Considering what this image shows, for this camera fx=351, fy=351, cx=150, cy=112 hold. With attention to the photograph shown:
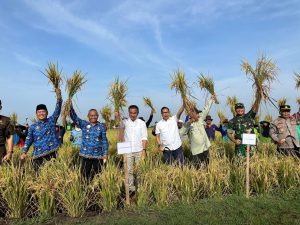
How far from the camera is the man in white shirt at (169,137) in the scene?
279 inches

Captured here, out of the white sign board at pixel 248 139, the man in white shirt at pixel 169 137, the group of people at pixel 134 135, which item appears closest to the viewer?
the white sign board at pixel 248 139

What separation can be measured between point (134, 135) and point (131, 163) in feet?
1.81

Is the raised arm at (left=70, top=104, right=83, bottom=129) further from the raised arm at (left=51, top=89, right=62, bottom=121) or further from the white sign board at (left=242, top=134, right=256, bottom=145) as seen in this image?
the white sign board at (left=242, top=134, right=256, bottom=145)

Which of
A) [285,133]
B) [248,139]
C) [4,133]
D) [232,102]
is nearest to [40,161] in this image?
[4,133]

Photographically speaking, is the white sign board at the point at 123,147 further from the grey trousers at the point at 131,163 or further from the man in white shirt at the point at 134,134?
the man in white shirt at the point at 134,134

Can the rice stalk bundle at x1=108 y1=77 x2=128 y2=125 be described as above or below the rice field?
above

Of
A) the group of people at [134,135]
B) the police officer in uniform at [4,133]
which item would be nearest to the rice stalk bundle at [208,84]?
the group of people at [134,135]

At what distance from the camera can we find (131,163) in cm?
640

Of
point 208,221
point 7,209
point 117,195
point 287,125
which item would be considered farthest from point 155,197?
point 287,125

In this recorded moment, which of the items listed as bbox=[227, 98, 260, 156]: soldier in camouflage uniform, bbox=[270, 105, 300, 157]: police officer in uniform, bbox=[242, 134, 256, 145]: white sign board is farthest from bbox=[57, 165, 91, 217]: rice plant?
bbox=[270, 105, 300, 157]: police officer in uniform

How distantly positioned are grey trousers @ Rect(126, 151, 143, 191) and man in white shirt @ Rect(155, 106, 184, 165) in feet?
2.33

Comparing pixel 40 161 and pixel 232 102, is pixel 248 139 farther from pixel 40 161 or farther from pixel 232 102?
pixel 232 102

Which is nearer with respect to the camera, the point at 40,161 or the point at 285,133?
the point at 40,161

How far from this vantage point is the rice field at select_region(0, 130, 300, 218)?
16.8ft
